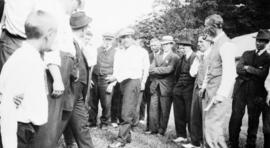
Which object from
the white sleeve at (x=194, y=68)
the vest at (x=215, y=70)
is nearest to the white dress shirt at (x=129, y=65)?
the white sleeve at (x=194, y=68)

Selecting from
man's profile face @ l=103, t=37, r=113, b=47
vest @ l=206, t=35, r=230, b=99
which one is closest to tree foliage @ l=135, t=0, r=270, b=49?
man's profile face @ l=103, t=37, r=113, b=47

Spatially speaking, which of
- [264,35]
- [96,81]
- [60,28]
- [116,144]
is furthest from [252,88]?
[60,28]

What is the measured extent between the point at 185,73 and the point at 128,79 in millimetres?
1636

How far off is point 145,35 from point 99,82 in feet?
40.0

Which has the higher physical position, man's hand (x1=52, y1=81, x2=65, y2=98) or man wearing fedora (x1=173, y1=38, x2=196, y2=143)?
man's hand (x1=52, y1=81, x2=65, y2=98)

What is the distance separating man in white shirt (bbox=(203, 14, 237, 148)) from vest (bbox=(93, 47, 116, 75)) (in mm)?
4264

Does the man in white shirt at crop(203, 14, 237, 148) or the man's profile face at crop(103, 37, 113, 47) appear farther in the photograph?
the man's profile face at crop(103, 37, 113, 47)

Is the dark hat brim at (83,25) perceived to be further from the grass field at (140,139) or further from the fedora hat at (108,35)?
the fedora hat at (108,35)

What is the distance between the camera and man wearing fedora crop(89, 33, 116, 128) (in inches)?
341

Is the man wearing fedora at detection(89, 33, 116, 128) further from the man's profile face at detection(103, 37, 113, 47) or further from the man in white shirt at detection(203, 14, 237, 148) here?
the man in white shirt at detection(203, 14, 237, 148)

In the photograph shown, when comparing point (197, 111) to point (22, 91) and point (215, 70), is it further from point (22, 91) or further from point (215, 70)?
point (22, 91)

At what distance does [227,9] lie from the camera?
19.4 metres

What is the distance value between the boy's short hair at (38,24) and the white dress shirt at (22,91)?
11cm

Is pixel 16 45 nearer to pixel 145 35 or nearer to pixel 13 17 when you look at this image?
pixel 13 17
